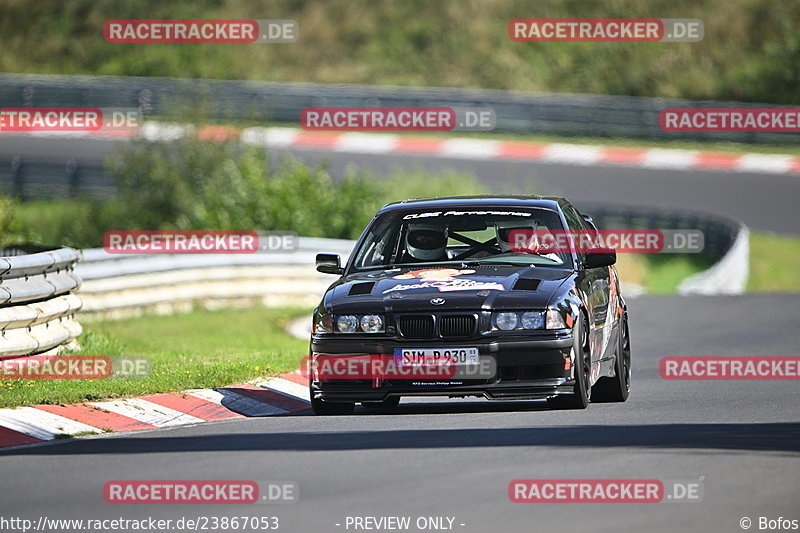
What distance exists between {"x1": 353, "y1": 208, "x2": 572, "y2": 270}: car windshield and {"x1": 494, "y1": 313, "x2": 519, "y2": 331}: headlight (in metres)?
1.12

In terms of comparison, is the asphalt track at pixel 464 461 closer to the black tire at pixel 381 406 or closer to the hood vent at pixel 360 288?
the black tire at pixel 381 406

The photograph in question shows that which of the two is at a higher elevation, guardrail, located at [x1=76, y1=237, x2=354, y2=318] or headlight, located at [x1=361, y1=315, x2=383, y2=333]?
guardrail, located at [x1=76, y1=237, x2=354, y2=318]

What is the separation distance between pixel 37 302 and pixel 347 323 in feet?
11.1

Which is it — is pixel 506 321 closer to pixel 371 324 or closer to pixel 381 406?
pixel 371 324

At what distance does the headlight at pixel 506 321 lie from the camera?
10.3 meters

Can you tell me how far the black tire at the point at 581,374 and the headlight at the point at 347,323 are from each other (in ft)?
4.82

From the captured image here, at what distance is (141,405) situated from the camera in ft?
36.9

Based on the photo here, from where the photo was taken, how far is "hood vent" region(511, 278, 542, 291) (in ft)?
34.5

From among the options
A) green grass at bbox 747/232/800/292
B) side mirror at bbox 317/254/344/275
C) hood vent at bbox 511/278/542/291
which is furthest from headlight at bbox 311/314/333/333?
green grass at bbox 747/232/800/292

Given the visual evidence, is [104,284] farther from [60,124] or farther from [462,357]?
[60,124]

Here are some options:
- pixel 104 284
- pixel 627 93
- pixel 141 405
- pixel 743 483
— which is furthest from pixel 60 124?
pixel 743 483

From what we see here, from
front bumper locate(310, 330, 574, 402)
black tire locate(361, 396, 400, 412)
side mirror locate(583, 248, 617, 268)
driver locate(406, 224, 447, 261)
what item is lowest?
black tire locate(361, 396, 400, 412)

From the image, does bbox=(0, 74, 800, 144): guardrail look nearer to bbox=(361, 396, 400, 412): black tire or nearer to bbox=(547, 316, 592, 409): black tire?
bbox=(361, 396, 400, 412): black tire

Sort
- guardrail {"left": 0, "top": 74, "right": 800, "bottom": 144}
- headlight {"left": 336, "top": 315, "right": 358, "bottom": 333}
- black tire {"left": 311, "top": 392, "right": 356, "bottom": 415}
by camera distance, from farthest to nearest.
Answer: guardrail {"left": 0, "top": 74, "right": 800, "bottom": 144}, black tire {"left": 311, "top": 392, "right": 356, "bottom": 415}, headlight {"left": 336, "top": 315, "right": 358, "bottom": 333}
